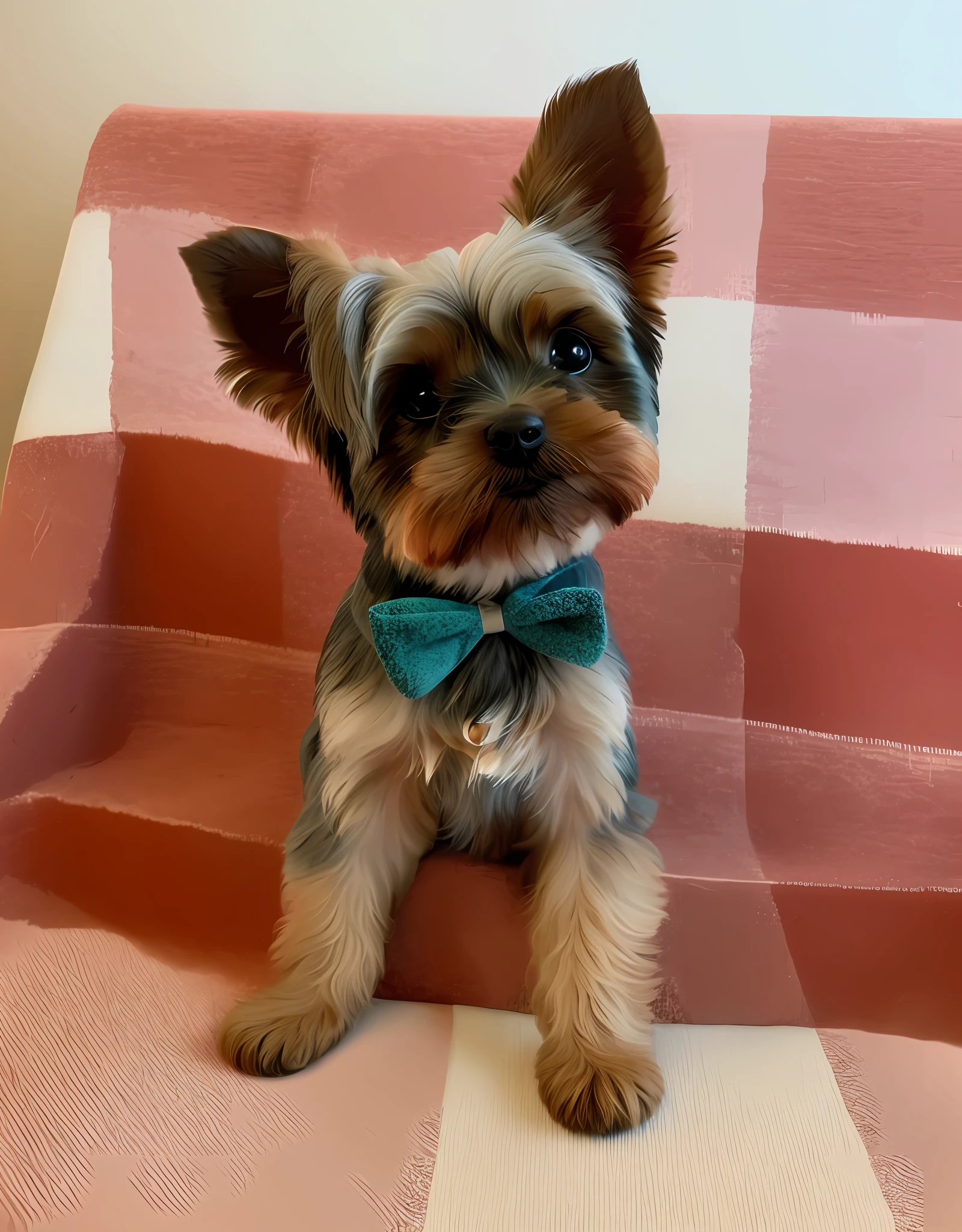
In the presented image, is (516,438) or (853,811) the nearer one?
(516,438)

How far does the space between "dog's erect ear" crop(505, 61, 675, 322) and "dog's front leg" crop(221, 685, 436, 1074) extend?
0.64 m

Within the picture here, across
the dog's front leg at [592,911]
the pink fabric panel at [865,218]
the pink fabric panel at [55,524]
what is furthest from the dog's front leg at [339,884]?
the pink fabric panel at [865,218]

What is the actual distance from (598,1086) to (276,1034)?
390mm

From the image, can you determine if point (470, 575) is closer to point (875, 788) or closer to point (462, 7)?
point (875, 788)

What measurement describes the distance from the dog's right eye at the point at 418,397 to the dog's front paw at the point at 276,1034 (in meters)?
0.75

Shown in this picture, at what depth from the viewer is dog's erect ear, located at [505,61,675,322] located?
1.09 m

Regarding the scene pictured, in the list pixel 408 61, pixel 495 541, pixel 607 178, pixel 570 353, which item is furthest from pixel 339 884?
pixel 408 61

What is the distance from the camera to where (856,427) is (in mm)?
1664

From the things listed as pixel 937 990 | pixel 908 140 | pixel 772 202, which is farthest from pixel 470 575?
pixel 908 140

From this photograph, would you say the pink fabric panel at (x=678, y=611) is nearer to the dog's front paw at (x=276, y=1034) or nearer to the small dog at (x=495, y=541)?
the small dog at (x=495, y=541)

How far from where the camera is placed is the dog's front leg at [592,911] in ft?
3.59

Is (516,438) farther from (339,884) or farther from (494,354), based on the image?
(339,884)

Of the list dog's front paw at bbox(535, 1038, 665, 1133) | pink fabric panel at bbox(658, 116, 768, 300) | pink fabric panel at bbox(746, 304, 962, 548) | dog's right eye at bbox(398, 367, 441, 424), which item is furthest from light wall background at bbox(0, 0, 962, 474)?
dog's front paw at bbox(535, 1038, 665, 1133)

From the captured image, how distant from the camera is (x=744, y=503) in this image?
5.53 ft
